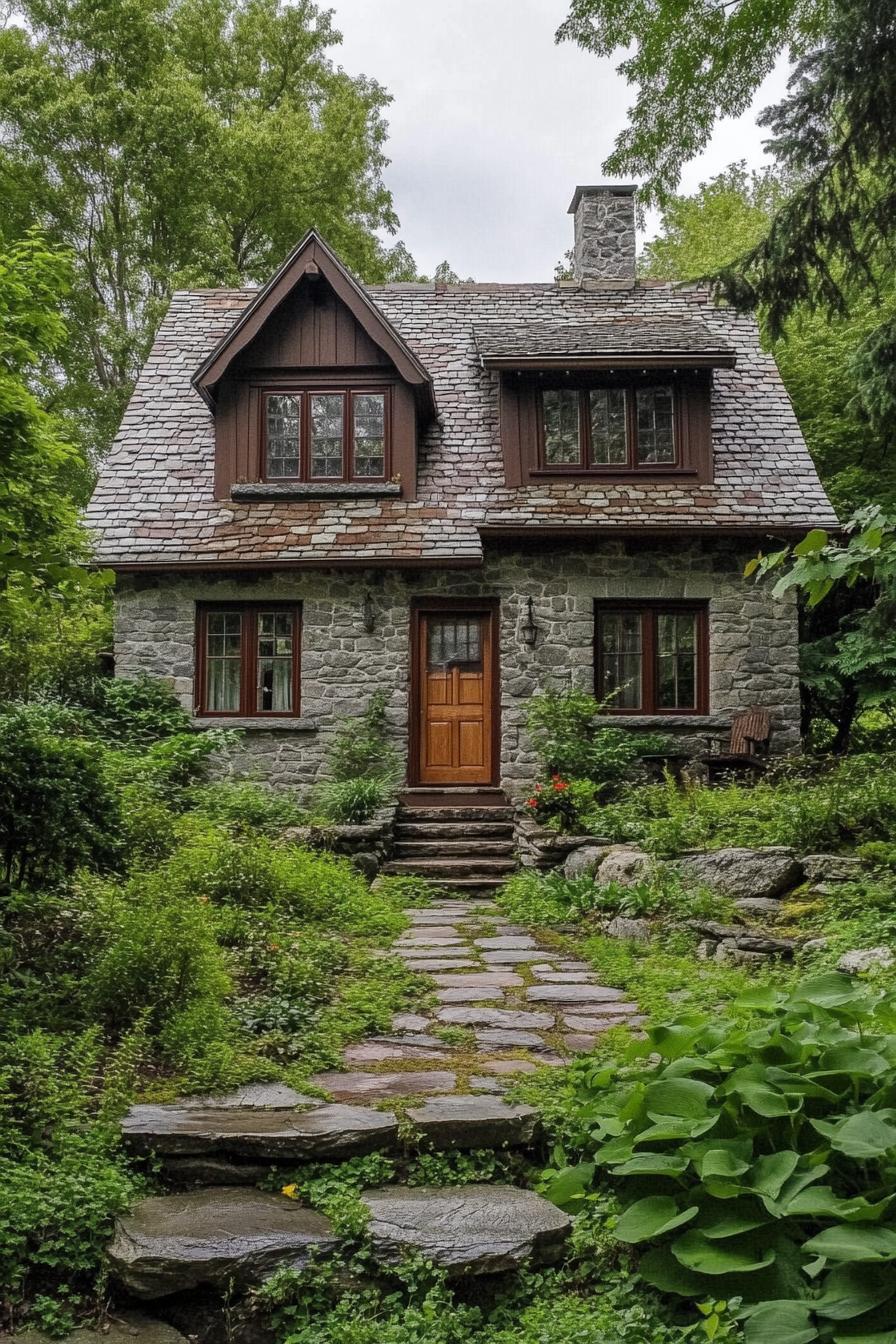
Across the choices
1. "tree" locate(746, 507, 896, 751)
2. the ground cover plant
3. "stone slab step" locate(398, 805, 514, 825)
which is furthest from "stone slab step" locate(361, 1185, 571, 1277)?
"stone slab step" locate(398, 805, 514, 825)

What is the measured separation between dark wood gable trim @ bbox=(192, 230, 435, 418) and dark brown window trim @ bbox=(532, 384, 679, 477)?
5.18ft

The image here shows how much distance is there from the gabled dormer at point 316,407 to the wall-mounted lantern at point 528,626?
1983 millimetres

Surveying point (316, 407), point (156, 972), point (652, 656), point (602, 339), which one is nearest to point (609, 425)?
point (602, 339)

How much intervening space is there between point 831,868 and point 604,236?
37.0ft

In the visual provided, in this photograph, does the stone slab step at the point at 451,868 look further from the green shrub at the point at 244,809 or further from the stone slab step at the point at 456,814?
the green shrub at the point at 244,809

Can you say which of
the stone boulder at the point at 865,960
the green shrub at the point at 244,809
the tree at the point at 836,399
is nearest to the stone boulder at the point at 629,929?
the stone boulder at the point at 865,960

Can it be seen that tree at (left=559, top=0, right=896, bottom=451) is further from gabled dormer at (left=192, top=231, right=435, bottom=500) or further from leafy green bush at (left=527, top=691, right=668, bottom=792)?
gabled dormer at (left=192, top=231, right=435, bottom=500)

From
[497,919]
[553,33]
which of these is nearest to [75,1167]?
[497,919]

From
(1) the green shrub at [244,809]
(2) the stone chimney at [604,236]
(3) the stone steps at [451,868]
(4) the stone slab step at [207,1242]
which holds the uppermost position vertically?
(2) the stone chimney at [604,236]

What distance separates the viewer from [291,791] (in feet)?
37.7

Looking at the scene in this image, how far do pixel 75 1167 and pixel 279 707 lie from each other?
899 centimetres

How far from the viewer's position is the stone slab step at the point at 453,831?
34.4 feet

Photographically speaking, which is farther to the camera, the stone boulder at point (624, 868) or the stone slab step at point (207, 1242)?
the stone boulder at point (624, 868)

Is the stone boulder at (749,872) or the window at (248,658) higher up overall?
the window at (248,658)
